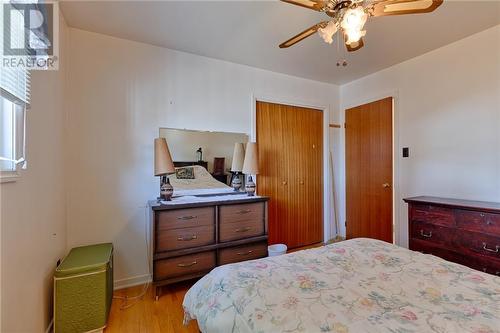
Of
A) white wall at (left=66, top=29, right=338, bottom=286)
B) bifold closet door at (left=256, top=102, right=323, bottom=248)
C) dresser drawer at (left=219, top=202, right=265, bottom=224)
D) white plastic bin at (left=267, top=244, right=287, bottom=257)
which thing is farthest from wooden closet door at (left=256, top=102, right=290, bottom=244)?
white wall at (left=66, top=29, right=338, bottom=286)

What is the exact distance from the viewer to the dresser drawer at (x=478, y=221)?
6.26ft

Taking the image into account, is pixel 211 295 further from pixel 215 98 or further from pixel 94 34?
pixel 94 34

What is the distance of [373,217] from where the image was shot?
3.33 metres

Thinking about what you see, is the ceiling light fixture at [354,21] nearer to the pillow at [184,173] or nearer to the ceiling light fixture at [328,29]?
the ceiling light fixture at [328,29]

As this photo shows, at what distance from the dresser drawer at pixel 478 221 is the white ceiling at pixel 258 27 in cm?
162

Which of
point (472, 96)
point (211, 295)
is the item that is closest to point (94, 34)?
point (211, 295)

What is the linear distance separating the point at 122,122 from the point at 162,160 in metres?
0.59

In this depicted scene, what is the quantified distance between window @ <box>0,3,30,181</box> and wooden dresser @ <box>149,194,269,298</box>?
1.05m

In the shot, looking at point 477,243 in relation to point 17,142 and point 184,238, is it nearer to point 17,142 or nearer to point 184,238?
point 184,238

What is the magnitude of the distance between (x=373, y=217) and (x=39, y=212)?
11.7 feet

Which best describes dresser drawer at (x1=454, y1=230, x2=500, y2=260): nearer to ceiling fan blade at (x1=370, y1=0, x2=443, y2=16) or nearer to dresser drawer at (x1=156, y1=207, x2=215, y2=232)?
ceiling fan blade at (x1=370, y1=0, x2=443, y2=16)

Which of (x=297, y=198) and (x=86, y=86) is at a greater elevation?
(x=86, y=86)

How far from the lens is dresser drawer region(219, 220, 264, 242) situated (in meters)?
2.43

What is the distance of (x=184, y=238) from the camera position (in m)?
2.24
